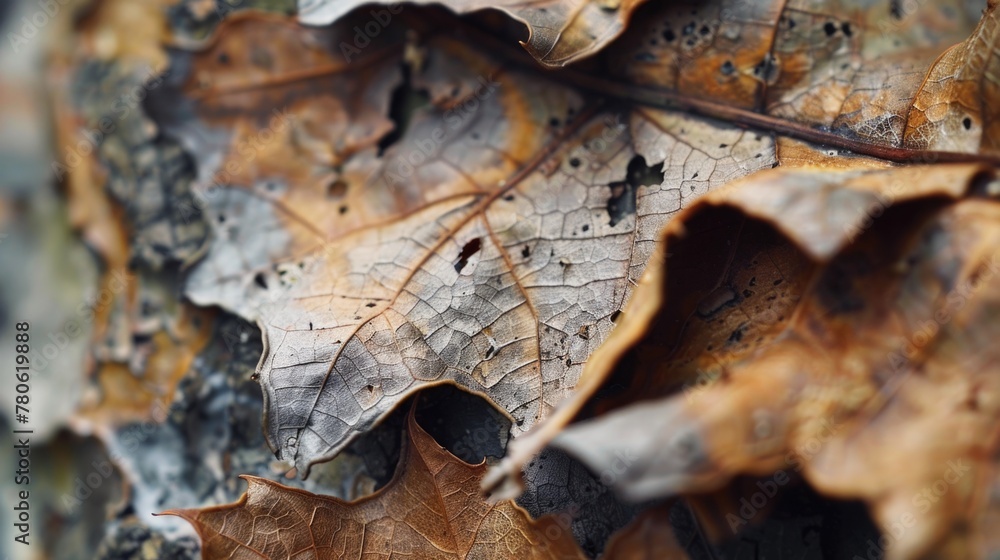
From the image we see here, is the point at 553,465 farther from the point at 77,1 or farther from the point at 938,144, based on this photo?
the point at 77,1

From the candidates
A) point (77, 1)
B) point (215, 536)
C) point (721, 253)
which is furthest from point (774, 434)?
point (77, 1)

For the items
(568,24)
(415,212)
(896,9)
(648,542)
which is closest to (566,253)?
(415,212)

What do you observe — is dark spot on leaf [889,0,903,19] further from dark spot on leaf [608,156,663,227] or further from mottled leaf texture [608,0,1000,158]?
dark spot on leaf [608,156,663,227]

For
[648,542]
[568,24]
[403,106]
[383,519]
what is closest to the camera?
[648,542]

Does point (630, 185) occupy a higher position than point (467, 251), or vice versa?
point (630, 185)

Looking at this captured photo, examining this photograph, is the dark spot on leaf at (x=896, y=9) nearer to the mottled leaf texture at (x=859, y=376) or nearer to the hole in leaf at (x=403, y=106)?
the mottled leaf texture at (x=859, y=376)

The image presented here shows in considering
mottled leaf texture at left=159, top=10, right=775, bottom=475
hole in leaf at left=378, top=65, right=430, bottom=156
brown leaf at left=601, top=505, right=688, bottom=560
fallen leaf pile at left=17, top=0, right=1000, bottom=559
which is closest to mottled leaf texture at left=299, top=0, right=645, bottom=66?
fallen leaf pile at left=17, top=0, right=1000, bottom=559

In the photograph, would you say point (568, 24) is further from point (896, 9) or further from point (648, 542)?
point (648, 542)
